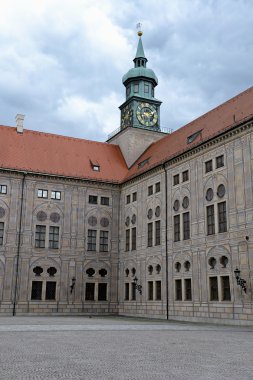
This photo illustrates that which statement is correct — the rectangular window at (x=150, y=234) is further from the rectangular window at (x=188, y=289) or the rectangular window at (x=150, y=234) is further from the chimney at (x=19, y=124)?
the chimney at (x=19, y=124)

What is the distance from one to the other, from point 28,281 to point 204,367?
31919mm

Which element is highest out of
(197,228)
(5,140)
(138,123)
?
(138,123)

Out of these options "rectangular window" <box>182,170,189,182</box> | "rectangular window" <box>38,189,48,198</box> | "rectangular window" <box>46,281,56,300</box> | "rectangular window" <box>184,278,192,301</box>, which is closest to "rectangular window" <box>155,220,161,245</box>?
"rectangular window" <box>182,170,189,182</box>

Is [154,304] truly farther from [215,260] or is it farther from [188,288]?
[215,260]

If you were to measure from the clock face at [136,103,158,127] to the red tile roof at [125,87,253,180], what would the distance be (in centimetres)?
620

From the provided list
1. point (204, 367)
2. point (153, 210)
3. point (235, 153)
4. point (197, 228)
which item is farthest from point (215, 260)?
point (204, 367)

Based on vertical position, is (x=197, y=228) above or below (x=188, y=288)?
above

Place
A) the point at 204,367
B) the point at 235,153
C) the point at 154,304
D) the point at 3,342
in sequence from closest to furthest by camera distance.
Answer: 1. the point at 204,367
2. the point at 3,342
3. the point at 235,153
4. the point at 154,304

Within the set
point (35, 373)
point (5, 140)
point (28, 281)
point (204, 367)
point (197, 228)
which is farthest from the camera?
point (5, 140)

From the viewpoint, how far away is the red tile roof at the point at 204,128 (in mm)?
33531

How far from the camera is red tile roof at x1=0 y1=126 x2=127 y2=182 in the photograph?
44031mm

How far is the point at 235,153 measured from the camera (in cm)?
3136

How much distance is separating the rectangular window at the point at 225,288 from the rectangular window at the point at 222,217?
3336 mm

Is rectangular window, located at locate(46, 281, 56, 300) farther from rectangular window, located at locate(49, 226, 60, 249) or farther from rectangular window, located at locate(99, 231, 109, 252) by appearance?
rectangular window, located at locate(99, 231, 109, 252)
